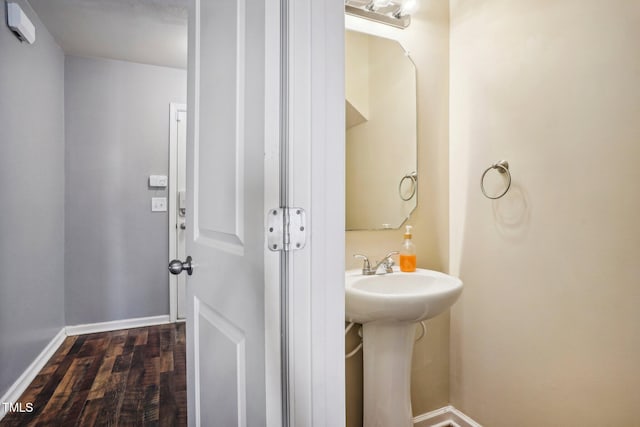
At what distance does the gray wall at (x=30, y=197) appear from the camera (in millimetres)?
1834

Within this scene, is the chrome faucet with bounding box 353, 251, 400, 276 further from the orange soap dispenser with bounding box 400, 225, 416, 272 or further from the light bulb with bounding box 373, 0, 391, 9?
the light bulb with bounding box 373, 0, 391, 9

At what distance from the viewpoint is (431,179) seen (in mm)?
1646

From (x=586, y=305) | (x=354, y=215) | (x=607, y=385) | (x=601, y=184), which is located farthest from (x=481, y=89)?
(x=607, y=385)

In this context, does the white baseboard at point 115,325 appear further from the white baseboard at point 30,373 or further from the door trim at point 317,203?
the door trim at point 317,203

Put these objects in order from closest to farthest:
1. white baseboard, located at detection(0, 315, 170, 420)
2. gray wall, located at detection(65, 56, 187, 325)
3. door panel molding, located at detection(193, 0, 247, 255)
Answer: door panel molding, located at detection(193, 0, 247, 255)
white baseboard, located at detection(0, 315, 170, 420)
gray wall, located at detection(65, 56, 187, 325)

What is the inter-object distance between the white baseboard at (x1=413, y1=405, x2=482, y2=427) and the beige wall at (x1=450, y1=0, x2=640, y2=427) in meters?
0.05

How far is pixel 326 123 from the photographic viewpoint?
64cm

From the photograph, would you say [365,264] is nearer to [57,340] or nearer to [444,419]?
[444,419]

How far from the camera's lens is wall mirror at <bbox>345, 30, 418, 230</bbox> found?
1.46 metres

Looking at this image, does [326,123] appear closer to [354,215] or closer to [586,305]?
[354,215]

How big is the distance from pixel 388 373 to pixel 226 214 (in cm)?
91

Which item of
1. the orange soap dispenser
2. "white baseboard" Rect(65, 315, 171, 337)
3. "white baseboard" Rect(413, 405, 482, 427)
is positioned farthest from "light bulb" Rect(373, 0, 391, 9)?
"white baseboard" Rect(65, 315, 171, 337)

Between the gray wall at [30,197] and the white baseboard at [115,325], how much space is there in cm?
14

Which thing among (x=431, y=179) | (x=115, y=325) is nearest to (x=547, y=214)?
(x=431, y=179)
